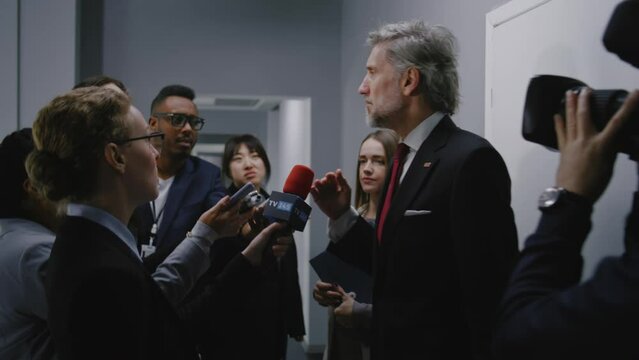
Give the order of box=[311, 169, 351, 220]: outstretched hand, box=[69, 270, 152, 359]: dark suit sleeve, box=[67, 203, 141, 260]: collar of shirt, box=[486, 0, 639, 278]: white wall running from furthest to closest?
box=[311, 169, 351, 220]: outstretched hand
box=[486, 0, 639, 278]: white wall
box=[67, 203, 141, 260]: collar of shirt
box=[69, 270, 152, 359]: dark suit sleeve

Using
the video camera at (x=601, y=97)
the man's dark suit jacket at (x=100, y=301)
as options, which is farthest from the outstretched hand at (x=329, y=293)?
the video camera at (x=601, y=97)

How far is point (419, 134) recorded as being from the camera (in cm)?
179

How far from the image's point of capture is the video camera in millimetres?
797

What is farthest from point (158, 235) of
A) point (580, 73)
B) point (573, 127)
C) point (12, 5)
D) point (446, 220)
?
point (12, 5)

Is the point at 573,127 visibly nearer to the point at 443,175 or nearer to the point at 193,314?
the point at 443,175

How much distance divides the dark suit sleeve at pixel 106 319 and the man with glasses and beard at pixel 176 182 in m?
1.47

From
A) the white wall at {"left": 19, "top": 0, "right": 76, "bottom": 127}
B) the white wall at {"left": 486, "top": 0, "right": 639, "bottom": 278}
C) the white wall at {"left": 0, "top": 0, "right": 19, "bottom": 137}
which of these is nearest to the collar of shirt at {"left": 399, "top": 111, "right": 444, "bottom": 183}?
the white wall at {"left": 486, "top": 0, "right": 639, "bottom": 278}

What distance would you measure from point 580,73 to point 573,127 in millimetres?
872

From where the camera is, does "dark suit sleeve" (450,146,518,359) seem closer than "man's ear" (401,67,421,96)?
Yes

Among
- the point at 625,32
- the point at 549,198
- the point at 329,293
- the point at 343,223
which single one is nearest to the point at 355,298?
the point at 329,293

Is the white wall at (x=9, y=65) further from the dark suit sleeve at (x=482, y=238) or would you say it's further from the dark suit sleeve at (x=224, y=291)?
the dark suit sleeve at (x=482, y=238)

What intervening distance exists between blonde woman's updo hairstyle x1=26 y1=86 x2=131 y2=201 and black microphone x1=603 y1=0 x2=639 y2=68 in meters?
0.95

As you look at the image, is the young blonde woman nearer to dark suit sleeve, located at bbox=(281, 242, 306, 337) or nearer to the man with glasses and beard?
dark suit sleeve, located at bbox=(281, 242, 306, 337)

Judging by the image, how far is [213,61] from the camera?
4648 mm
